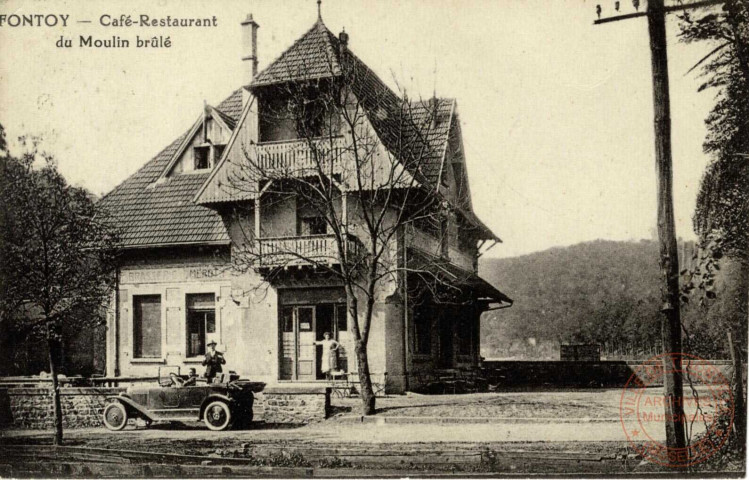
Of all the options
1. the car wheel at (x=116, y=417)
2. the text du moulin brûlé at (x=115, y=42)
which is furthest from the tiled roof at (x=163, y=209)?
the text du moulin brûlé at (x=115, y=42)

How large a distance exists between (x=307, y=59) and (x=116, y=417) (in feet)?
34.8

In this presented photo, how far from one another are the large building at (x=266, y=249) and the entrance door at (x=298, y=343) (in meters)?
0.04

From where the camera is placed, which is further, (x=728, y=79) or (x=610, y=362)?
(x=610, y=362)

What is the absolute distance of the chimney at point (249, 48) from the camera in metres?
24.9

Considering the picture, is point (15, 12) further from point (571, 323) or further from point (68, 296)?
point (571, 323)

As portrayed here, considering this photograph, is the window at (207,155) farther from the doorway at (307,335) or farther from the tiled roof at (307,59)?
the doorway at (307,335)

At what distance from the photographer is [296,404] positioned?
16.4 m

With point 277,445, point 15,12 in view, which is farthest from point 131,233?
point 277,445

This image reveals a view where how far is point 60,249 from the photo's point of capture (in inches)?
575

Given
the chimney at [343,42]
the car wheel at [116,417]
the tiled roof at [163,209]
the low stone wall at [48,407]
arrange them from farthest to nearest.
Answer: the tiled roof at [163,209]
the chimney at [343,42]
the low stone wall at [48,407]
the car wheel at [116,417]

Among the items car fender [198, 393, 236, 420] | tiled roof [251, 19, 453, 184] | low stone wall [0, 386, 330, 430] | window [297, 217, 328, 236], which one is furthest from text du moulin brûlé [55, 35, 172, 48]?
window [297, 217, 328, 236]

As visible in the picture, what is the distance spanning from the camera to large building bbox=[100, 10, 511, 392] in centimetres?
2069

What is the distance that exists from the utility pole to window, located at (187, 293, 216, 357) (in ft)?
50.6

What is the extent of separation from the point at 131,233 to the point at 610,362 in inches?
675
